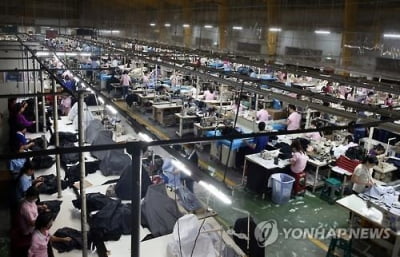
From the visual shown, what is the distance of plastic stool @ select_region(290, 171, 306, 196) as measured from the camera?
865 centimetres

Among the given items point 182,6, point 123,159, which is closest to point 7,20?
point 182,6

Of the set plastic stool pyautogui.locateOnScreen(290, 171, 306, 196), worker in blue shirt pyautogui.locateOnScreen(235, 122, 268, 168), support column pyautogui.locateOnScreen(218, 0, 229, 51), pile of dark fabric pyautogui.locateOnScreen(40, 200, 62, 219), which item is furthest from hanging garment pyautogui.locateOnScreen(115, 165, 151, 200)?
support column pyautogui.locateOnScreen(218, 0, 229, 51)

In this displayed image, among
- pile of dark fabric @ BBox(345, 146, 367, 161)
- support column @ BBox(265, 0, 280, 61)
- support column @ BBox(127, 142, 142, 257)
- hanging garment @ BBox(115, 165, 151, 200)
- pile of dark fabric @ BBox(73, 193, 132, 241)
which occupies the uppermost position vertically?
support column @ BBox(265, 0, 280, 61)

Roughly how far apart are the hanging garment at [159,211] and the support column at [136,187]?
3.53m

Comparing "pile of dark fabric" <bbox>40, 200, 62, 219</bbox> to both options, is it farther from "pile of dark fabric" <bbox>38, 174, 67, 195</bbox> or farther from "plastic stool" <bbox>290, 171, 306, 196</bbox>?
"plastic stool" <bbox>290, 171, 306, 196</bbox>

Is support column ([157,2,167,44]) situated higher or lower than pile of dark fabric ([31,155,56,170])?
higher

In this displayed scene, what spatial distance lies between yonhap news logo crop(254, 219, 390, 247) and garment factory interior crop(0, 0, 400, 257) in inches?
1.6

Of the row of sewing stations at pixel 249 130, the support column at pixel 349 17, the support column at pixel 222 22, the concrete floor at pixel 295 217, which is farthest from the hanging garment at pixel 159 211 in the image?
the support column at pixel 222 22

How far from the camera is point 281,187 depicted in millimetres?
8180

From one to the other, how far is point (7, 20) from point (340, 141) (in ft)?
94.2

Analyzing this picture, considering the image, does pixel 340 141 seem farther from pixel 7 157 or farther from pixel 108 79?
pixel 108 79

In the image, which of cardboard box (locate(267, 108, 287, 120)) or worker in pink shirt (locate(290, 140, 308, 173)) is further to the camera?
cardboard box (locate(267, 108, 287, 120))

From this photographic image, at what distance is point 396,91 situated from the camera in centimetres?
638

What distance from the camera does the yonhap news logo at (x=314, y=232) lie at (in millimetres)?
6465
